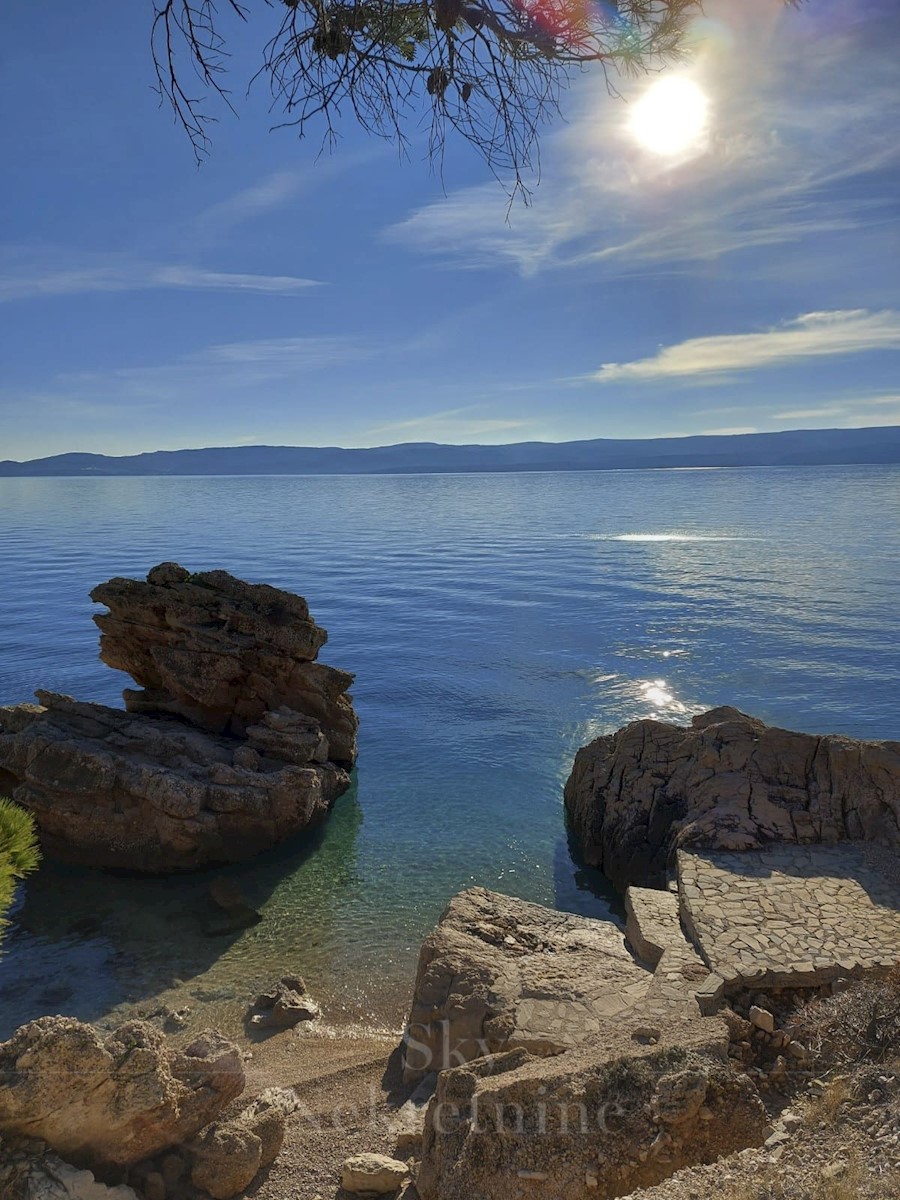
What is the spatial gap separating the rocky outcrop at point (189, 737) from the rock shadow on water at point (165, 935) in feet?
2.73

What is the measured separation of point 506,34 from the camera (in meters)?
5.48

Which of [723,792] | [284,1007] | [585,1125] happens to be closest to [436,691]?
[723,792]

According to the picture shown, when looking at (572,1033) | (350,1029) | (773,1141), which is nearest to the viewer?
(773,1141)

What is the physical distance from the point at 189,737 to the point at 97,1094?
43.5 ft

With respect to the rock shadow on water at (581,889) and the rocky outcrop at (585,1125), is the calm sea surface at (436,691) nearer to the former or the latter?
the rock shadow on water at (581,889)

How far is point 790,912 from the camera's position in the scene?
1175 centimetres

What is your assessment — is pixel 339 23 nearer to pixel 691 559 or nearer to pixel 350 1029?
pixel 350 1029

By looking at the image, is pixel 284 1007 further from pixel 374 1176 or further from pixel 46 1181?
pixel 46 1181

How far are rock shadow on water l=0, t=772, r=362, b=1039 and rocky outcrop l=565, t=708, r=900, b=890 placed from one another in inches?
241

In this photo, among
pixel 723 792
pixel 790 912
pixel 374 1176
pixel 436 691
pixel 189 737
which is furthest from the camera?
pixel 436 691

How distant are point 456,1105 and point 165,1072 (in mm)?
2978

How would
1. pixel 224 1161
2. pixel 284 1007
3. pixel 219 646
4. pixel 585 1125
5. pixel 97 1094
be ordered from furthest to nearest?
pixel 219 646 < pixel 284 1007 < pixel 224 1161 < pixel 97 1094 < pixel 585 1125

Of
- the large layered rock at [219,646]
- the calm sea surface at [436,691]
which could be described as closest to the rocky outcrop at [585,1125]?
the calm sea surface at [436,691]

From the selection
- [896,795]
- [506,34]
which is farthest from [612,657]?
[506,34]
